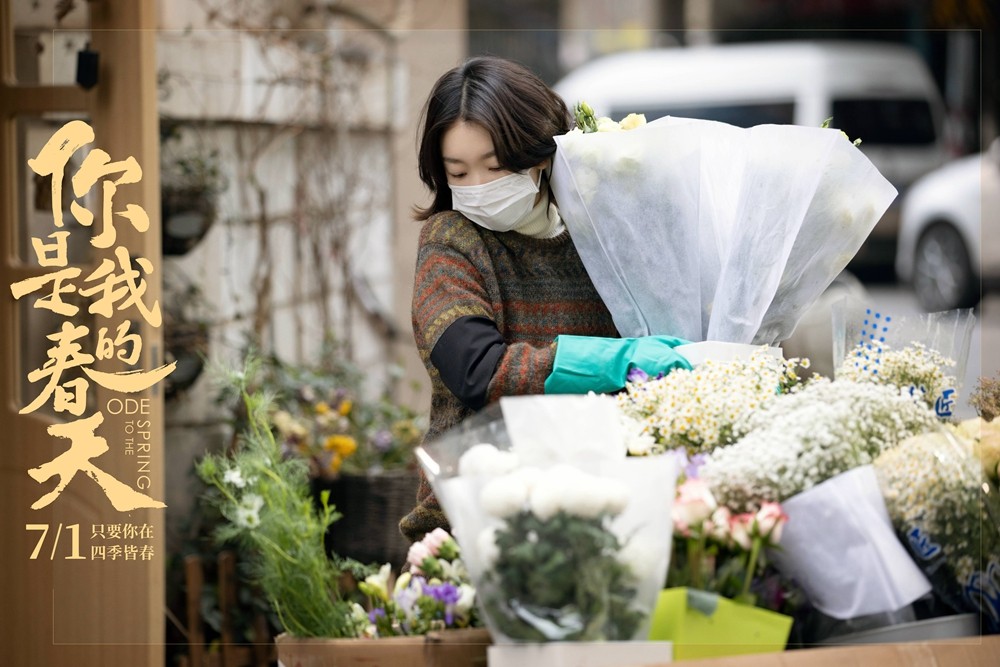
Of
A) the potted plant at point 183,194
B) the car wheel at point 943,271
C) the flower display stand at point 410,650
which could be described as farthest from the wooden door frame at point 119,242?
the car wheel at point 943,271

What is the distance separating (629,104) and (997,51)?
496 centimetres

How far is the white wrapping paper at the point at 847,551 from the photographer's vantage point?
1.73 meters

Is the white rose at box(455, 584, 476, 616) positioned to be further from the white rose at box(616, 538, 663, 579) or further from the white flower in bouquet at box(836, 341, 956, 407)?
the white flower in bouquet at box(836, 341, 956, 407)

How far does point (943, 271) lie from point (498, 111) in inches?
370

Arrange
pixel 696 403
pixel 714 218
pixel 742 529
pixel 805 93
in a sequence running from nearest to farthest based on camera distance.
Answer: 1. pixel 742 529
2. pixel 696 403
3. pixel 714 218
4. pixel 805 93

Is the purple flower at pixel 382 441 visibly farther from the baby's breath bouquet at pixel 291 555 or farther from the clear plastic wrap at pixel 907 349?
the clear plastic wrap at pixel 907 349

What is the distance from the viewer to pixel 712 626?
168cm

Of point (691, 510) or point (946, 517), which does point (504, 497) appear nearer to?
point (691, 510)

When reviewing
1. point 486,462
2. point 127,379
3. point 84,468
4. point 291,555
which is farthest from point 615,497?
point 127,379

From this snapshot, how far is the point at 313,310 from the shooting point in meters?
5.46

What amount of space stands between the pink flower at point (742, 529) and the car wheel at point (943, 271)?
9.24 m

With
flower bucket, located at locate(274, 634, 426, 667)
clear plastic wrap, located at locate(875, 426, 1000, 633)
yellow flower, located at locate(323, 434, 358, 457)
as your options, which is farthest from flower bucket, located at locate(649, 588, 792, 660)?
yellow flower, located at locate(323, 434, 358, 457)

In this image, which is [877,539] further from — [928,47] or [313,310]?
[928,47]

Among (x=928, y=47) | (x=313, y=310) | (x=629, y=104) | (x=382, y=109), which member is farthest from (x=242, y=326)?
(x=928, y=47)
